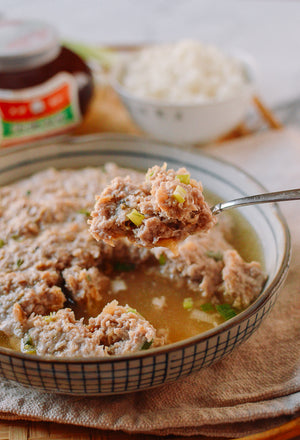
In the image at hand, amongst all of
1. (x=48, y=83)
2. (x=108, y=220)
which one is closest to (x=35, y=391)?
(x=108, y=220)

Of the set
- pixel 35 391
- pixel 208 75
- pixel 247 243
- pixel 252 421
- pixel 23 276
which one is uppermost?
pixel 208 75

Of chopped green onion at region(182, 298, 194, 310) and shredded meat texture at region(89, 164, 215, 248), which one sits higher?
shredded meat texture at region(89, 164, 215, 248)

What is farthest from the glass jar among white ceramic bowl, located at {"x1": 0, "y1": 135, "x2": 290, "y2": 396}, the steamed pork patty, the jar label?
the steamed pork patty

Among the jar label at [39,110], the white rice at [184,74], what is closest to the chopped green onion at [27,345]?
the jar label at [39,110]

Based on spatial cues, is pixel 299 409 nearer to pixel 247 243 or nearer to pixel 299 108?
pixel 247 243

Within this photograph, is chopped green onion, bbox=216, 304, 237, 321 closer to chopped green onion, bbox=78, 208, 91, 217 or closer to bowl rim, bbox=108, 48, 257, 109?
chopped green onion, bbox=78, 208, 91, 217

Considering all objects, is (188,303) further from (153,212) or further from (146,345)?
(153,212)

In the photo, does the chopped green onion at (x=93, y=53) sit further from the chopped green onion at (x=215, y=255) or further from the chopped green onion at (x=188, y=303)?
the chopped green onion at (x=188, y=303)
